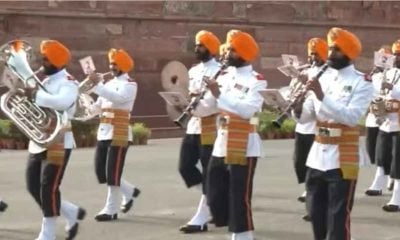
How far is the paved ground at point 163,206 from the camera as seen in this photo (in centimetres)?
1057

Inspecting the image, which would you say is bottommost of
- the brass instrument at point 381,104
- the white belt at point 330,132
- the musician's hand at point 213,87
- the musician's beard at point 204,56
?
the brass instrument at point 381,104

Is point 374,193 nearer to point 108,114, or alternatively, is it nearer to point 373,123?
point 373,123

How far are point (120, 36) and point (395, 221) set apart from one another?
589 inches

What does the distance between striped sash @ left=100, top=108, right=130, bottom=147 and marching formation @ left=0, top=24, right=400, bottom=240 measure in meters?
0.01

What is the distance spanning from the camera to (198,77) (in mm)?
10680

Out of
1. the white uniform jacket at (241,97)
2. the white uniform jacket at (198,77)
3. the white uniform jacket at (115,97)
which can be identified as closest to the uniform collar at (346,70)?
the white uniform jacket at (241,97)

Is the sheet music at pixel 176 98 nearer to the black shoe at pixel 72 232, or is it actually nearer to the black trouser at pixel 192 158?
the black trouser at pixel 192 158

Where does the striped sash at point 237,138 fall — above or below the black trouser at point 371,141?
above

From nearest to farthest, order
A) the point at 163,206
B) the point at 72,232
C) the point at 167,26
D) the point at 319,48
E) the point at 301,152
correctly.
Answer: the point at 72,232 → the point at 319,48 → the point at 301,152 → the point at 163,206 → the point at 167,26

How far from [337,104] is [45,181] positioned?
9.94ft

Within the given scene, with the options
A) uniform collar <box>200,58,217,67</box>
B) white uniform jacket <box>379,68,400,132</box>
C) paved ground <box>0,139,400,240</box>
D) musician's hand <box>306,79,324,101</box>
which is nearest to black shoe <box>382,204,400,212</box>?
paved ground <box>0,139,400,240</box>

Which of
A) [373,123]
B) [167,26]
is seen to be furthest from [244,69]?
[167,26]

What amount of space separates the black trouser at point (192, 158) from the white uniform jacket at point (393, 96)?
2783mm

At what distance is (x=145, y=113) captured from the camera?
25188mm
